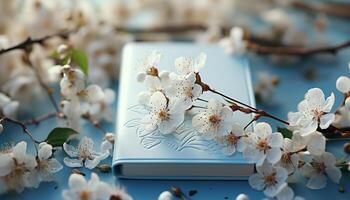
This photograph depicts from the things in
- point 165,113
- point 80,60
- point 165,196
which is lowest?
point 165,196

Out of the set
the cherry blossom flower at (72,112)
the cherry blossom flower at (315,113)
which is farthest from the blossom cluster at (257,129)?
the cherry blossom flower at (72,112)

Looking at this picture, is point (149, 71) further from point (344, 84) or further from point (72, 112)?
point (344, 84)

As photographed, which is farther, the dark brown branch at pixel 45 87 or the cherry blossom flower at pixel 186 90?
the dark brown branch at pixel 45 87

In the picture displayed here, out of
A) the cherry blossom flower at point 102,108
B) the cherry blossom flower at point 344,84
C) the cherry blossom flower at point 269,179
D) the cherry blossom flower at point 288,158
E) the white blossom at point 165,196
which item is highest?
the cherry blossom flower at point 102,108

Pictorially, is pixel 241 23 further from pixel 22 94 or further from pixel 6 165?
pixel 6 165

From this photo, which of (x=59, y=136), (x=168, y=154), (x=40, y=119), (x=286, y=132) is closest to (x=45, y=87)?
(x=40, y=119)

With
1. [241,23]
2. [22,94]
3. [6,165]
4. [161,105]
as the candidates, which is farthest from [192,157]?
[241,23]

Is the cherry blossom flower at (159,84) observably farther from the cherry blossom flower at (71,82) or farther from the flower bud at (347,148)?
the flower bud at (347,148)
